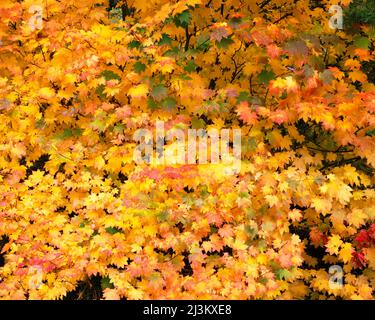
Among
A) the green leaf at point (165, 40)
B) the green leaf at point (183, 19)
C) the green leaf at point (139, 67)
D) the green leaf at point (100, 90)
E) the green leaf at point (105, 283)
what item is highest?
the green leaf at point (183, 19)

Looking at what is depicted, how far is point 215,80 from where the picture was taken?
722 centimetres

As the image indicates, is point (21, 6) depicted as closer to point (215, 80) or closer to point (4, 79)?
point (4, 79)

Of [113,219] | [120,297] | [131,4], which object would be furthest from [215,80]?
[120,297]

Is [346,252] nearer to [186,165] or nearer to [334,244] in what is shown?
[334,244]

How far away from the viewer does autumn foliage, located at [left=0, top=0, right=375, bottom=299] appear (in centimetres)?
570

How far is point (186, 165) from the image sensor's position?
5.89 m

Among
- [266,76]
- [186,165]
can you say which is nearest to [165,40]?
[266,76]

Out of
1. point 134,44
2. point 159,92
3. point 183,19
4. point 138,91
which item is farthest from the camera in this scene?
point 134,44

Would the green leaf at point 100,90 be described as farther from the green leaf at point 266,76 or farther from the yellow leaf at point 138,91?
the green leaf at point 266,76

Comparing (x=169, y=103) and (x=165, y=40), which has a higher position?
(x=165, y=40)

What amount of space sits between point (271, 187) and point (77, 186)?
8.90 ft

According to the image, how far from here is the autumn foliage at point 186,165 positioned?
5.70m

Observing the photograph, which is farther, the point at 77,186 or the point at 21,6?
the point at 21,6

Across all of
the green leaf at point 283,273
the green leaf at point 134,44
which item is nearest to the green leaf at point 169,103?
the green leaf at point 134,44
